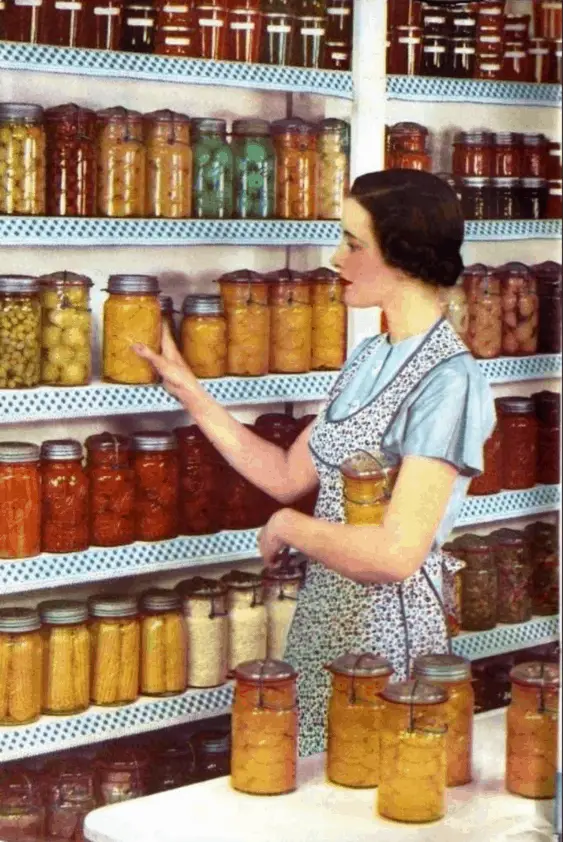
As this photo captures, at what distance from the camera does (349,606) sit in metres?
2.25

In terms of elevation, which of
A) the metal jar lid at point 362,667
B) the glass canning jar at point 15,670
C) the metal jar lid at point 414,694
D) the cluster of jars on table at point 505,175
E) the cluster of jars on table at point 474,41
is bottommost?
the glass canning jar at point 15,670

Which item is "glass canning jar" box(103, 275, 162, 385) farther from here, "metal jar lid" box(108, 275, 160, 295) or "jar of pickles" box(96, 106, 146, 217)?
"jar of pickles" box(96, 106, 146, 217)

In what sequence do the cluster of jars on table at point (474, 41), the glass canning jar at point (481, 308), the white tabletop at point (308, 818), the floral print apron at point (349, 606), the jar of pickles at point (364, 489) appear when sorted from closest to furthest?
the white tabletop at point (308, 818) < the jar of pickles at point (364, 489) < the floral print apron at point (349, 606) < the cluster of jars on table at point (474, 41) < the glass canning jar at point (481, 308)

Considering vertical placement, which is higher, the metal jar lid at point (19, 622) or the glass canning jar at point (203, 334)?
the glass canning jar at point (203, 334)

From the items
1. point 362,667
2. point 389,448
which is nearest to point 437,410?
point 389,448

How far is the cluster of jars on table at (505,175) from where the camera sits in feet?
11.2

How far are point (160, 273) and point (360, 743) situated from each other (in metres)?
1.59

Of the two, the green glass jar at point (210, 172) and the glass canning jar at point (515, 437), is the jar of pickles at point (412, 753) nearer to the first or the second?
the green glass jar at point (210, 172)

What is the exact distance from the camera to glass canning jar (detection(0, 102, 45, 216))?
2.61m

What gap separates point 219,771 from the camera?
3094 mm

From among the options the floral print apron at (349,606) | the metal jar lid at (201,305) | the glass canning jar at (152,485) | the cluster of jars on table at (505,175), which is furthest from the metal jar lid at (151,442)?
the cluster of jars on table at (505,175)

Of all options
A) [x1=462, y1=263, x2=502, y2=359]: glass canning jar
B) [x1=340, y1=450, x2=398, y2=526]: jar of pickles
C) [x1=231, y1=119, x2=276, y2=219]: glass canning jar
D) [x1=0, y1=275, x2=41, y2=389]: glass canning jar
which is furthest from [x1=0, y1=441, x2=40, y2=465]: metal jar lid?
[x1=462, y1=263, x2=502, y2=359]: glass canning jar

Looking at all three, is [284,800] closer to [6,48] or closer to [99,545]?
[99,545]

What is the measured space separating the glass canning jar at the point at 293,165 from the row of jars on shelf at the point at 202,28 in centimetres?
13
